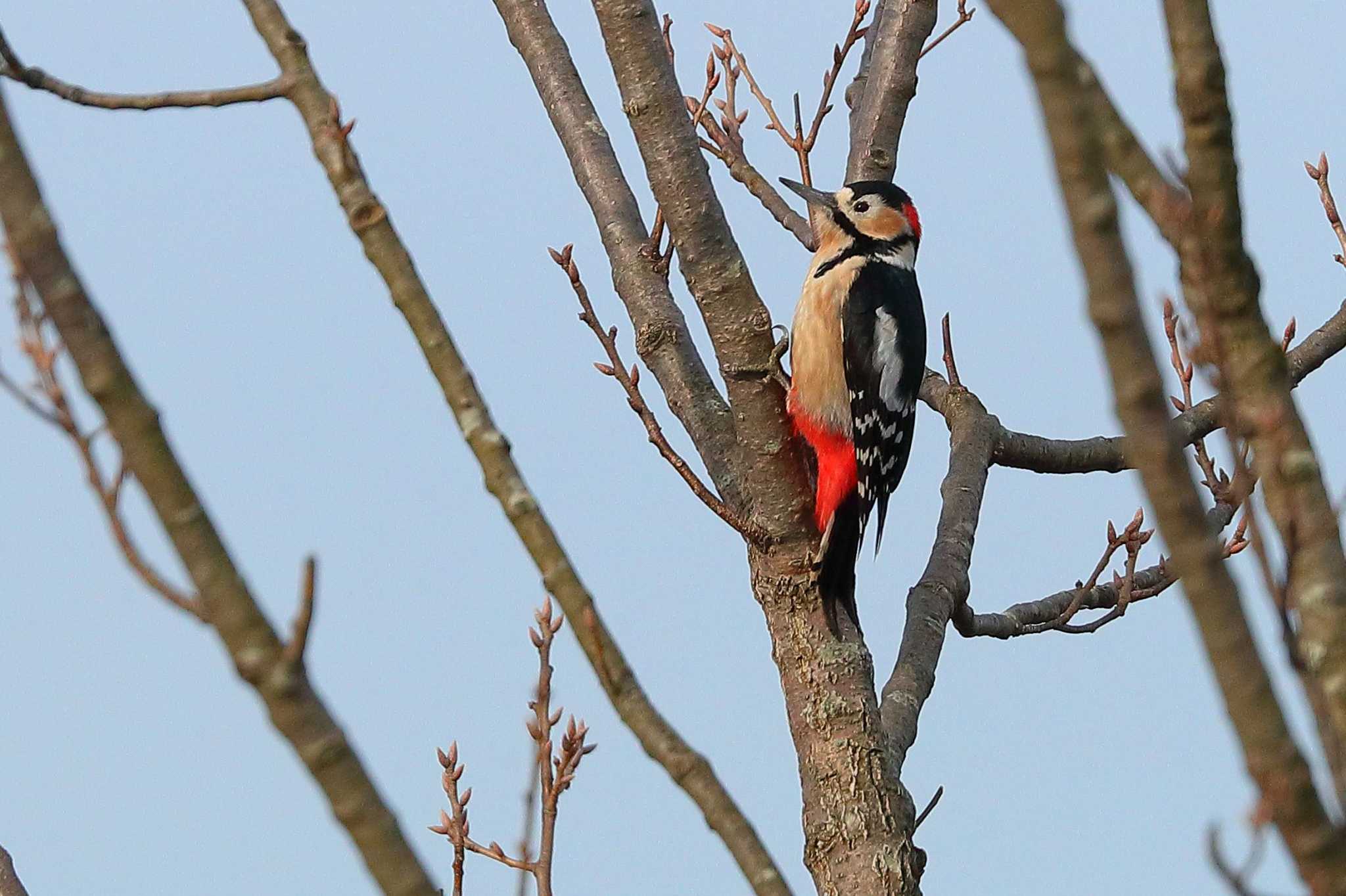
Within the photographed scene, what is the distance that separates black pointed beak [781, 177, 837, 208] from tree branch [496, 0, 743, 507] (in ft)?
3.75

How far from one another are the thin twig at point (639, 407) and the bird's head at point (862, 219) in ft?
4.52

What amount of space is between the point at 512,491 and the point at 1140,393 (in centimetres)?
62

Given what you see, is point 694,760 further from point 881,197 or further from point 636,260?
point 881,197

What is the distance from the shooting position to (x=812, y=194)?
16.1 ft

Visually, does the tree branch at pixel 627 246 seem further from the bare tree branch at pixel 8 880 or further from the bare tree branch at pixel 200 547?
the bare tree branch at pixel 200 547

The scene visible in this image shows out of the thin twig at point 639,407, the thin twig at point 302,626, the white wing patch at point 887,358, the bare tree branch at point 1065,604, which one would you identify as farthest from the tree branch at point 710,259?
the thin twig at point 302,626

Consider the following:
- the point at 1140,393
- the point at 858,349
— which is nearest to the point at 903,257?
the point at 858,349

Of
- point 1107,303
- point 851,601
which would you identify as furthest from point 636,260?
point 1107,303

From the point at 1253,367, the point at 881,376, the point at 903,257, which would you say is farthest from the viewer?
the point at 903,257

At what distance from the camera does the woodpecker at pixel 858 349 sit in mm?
4312

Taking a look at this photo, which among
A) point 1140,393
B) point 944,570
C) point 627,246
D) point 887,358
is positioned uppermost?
point 887,358

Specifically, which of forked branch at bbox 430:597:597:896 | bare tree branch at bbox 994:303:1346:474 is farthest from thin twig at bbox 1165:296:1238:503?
forked branch at bbox 430:597:597:896

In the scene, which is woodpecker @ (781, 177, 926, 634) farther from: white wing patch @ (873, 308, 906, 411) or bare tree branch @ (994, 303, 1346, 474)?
bare tree branch @ (994, 303, 1346, 474)

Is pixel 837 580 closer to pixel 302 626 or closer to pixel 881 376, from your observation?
pixel 881 376
